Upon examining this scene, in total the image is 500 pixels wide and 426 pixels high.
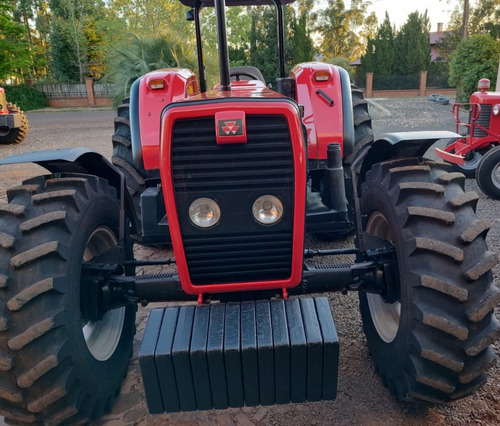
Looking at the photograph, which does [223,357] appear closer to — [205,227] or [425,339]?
[205,227]

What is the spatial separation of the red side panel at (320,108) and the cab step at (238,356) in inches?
69.9

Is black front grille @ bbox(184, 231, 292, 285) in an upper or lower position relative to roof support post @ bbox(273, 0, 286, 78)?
lower

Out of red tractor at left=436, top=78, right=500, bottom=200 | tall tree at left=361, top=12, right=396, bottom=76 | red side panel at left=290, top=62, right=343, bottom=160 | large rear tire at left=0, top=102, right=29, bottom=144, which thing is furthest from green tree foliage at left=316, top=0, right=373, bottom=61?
red side panel at left=290, top=62, right=343, bottom=160

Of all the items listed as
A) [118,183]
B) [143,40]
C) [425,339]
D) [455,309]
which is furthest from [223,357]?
[143,40]

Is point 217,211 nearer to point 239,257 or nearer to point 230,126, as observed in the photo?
point 239,257

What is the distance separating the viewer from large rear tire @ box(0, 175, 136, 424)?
6.51 ft

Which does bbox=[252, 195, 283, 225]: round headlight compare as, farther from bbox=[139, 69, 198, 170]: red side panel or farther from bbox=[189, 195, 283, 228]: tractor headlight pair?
bbox=[139, 69, 198, 170]: red side panel

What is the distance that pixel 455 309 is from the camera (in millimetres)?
2020

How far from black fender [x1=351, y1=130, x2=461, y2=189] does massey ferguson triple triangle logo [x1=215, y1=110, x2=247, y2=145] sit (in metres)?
0.96

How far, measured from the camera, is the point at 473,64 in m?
16.2

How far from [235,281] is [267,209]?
411 millimetres

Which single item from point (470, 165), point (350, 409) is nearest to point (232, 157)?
point (350, 409)

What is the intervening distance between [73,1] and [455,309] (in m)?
38.1

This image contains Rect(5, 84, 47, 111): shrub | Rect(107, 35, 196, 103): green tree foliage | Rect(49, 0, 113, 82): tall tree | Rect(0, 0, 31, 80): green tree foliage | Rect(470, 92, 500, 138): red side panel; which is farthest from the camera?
Rect(49, 0, 113, 82): tall tree
